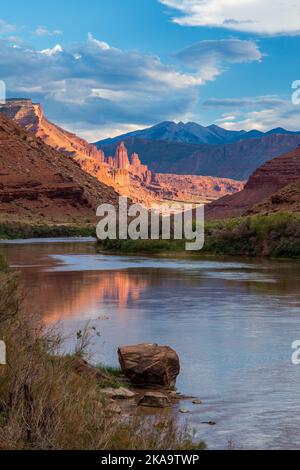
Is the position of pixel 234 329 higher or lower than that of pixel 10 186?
lower

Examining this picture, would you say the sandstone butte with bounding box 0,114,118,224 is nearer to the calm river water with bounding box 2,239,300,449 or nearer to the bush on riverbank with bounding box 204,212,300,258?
the bush on riverbank with bounding box 204,212,300,258

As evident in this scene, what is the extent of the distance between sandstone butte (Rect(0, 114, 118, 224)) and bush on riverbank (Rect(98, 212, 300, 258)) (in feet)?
183

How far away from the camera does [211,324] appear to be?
66.0ft

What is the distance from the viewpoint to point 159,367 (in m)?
12.9

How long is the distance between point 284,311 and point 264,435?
13.2 m

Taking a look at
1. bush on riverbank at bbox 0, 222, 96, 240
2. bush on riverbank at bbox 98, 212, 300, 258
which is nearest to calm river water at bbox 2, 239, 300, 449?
bush on riverbank at bbox 98, 212, 300, 258

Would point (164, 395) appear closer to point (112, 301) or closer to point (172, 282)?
point (112, 301)

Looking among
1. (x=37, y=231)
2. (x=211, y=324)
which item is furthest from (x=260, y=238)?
(x=37, y=231)

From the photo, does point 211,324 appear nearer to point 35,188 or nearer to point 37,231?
point 37,231

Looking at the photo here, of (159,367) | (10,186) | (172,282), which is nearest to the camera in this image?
(159,367)

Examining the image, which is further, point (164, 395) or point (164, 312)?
point (164, 312)

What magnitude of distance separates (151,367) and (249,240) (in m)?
42.7
